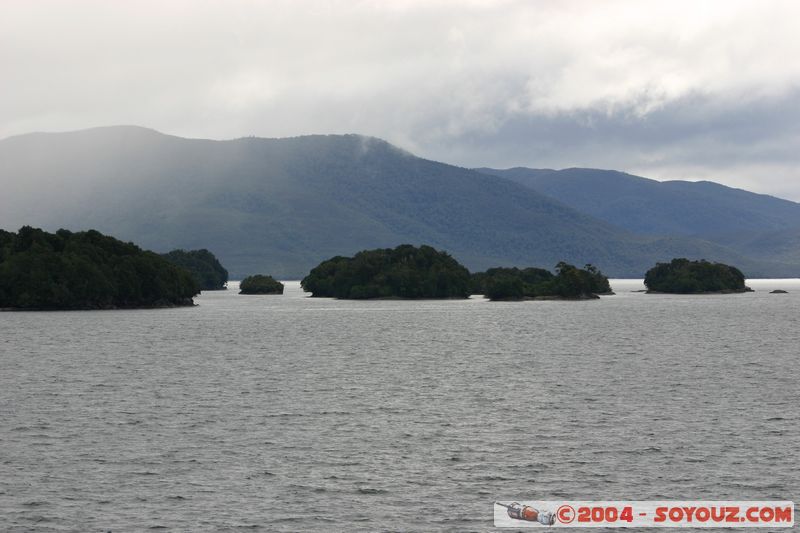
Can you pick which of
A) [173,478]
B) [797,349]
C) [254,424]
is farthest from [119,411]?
[797,349]

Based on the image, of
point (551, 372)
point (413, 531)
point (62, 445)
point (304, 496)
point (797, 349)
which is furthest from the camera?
point (797, 349)

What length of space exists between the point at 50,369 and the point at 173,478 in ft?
207

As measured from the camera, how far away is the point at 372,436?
6366cm

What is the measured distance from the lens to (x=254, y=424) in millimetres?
68688

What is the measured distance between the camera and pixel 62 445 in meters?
60.5

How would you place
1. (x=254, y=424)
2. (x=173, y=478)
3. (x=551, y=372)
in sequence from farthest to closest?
(x=551, y=372) → (x=254, y=424) → (x=173, y=478)

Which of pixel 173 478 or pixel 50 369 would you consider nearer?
pixel 173 478

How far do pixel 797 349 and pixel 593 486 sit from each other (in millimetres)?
98181

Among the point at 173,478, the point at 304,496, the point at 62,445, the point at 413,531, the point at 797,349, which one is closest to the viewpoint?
the point at 413,531

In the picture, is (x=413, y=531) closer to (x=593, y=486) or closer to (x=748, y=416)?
(x=593, y=486)

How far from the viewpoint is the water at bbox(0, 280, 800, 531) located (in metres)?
46.4

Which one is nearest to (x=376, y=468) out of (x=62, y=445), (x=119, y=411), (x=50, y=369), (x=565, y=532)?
(x=565, y=532)

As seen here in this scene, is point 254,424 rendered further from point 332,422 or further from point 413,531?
point 413,531

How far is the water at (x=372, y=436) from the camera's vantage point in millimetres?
46375
